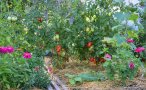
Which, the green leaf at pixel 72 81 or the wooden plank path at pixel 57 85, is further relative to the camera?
the green leaf at pixel 72 81

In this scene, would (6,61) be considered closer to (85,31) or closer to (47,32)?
(47,32)

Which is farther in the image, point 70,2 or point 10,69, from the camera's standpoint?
point 70,2

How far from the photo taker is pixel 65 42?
16.6 feet

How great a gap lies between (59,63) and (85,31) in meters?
0.61

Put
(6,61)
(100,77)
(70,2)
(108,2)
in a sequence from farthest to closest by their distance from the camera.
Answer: (70,2), (108,2), (100,77), (6,61)

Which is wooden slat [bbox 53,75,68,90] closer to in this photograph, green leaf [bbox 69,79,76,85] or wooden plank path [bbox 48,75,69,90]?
wooden plank path [bbox 48,75,69,90]

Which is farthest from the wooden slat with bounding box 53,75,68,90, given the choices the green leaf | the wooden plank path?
the green leaf

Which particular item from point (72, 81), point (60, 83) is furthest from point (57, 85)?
point (72, 81)

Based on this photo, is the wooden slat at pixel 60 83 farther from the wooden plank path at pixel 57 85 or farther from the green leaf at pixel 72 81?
the green leaf at pixel 72 81

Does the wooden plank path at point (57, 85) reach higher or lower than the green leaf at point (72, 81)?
lower

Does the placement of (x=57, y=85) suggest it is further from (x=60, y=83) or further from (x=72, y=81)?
(x=72, y=81)

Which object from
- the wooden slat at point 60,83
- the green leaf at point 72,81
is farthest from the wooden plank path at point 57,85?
Result: the green leaf at point 72,81

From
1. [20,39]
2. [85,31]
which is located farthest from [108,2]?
[20,39]

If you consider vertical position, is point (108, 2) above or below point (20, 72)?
above
